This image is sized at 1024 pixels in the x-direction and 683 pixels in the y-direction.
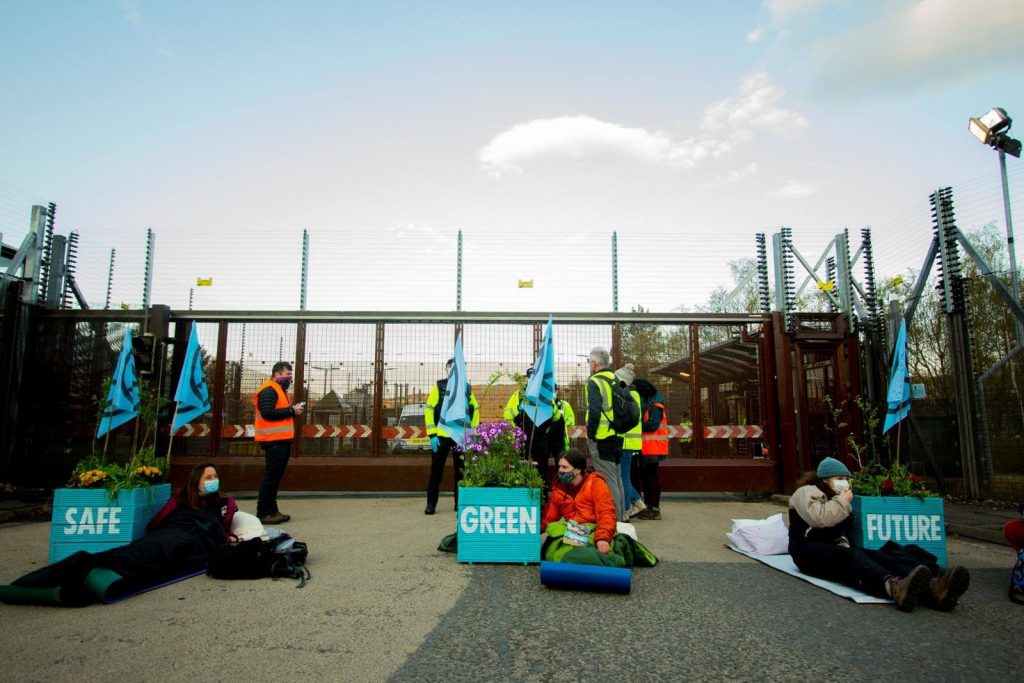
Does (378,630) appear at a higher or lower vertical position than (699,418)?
lower

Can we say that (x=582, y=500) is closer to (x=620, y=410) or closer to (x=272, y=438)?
(x=620, y=410)

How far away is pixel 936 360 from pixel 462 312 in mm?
8417

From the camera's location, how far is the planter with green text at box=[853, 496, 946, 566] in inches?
236

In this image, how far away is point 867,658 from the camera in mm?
3574

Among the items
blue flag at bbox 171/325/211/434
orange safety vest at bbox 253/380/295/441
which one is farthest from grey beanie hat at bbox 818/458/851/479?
blue flag at bbox 171/325/211/434

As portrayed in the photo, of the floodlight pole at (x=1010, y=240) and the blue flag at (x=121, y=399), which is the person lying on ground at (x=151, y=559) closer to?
the blue flag at (x=121, y=399)

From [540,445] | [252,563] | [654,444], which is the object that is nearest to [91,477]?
[252,563]

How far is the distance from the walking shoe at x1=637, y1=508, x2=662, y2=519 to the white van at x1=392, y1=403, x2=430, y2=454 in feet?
13.0

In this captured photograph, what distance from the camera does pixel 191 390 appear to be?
836cm

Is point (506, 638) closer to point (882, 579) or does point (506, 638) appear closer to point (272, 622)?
point (272, 622)

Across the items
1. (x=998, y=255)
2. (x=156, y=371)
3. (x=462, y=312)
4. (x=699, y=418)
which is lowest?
(x=699, y=418)

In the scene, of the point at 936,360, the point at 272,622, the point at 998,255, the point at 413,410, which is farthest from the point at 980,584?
the point at 998,255

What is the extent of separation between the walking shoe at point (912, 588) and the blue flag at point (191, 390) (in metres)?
7.78

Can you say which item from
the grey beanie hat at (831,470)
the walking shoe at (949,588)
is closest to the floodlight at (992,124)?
the grey beanie hat at (831,470)
